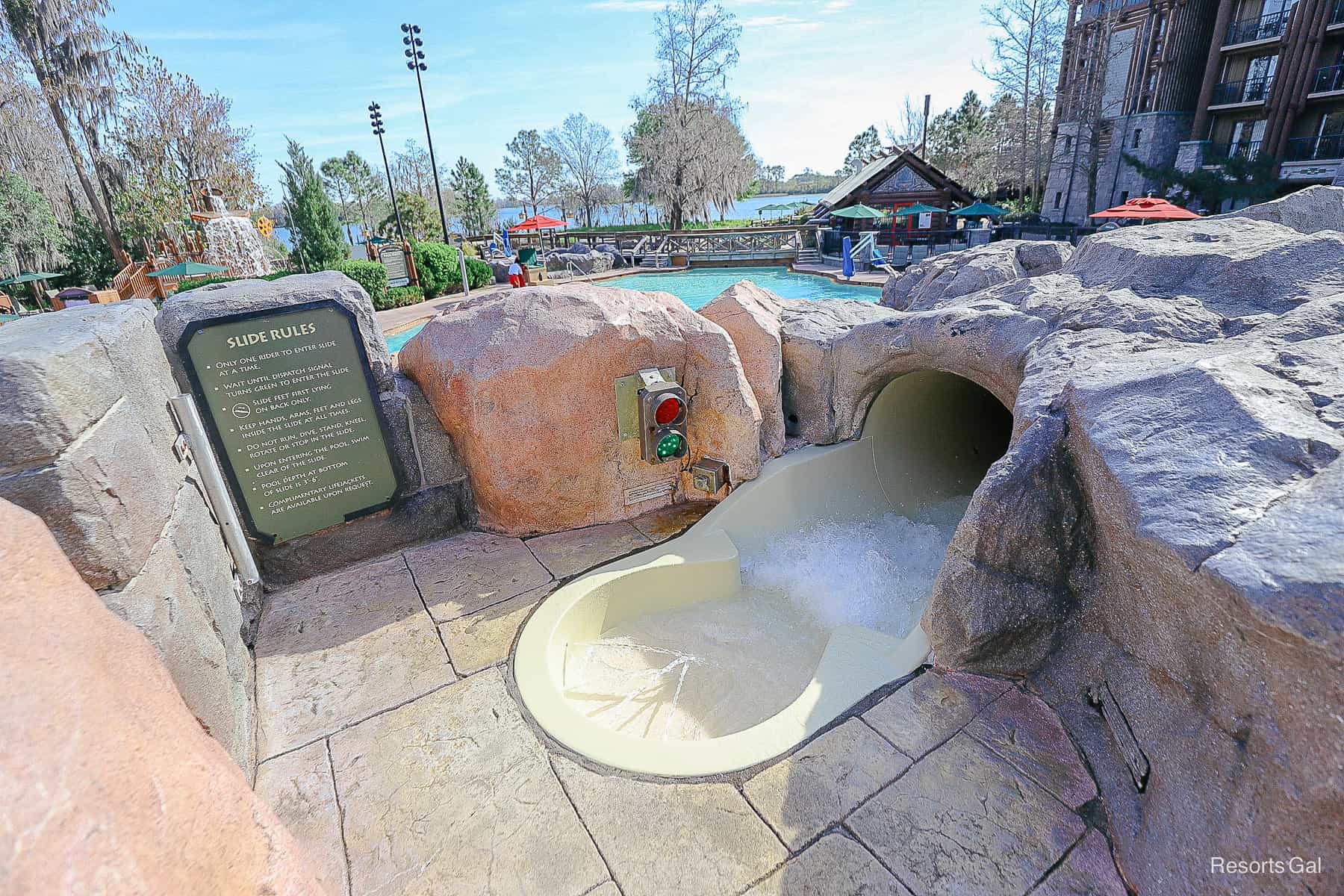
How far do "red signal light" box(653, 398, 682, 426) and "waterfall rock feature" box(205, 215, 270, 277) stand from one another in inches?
958

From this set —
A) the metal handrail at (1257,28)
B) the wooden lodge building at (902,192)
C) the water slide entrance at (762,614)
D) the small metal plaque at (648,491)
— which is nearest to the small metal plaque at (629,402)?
the small metal plaque at (648,491)

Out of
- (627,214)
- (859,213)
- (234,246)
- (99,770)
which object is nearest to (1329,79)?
(859,213)

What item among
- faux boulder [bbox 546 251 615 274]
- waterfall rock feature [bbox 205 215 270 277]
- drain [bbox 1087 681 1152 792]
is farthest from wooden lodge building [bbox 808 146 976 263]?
drain [bbox 1087 681 1152 792]

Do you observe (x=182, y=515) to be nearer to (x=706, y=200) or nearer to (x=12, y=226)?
(x=12, y=226)

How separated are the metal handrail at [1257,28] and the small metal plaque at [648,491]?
35.7 meters

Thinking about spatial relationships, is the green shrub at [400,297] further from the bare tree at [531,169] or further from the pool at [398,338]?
the bare tree at [531,169]

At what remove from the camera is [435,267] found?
22.8 m

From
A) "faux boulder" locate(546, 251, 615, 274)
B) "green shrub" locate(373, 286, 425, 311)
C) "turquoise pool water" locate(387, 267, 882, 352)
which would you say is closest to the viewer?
"turquoise pool water" locate(387, 267, 882, 352)

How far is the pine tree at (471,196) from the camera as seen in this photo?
52969 millimetres

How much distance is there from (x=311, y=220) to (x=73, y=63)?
39.0 feet

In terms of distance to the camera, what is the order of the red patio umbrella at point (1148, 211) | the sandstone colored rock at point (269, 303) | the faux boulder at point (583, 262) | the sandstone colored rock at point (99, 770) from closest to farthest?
the sandstone colored rock at point (99, 770) → the sandstone colored rock at point (269, 303) → the red patio umbrella at point (1148, 211) → the faux boulder at point (583, 262)

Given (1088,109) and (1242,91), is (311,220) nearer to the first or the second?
(1088,109)

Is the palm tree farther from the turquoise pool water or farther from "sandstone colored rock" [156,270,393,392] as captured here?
"sandstone colored rock" [156,270,393,392]

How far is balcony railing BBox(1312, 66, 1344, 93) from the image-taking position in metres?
23.9
